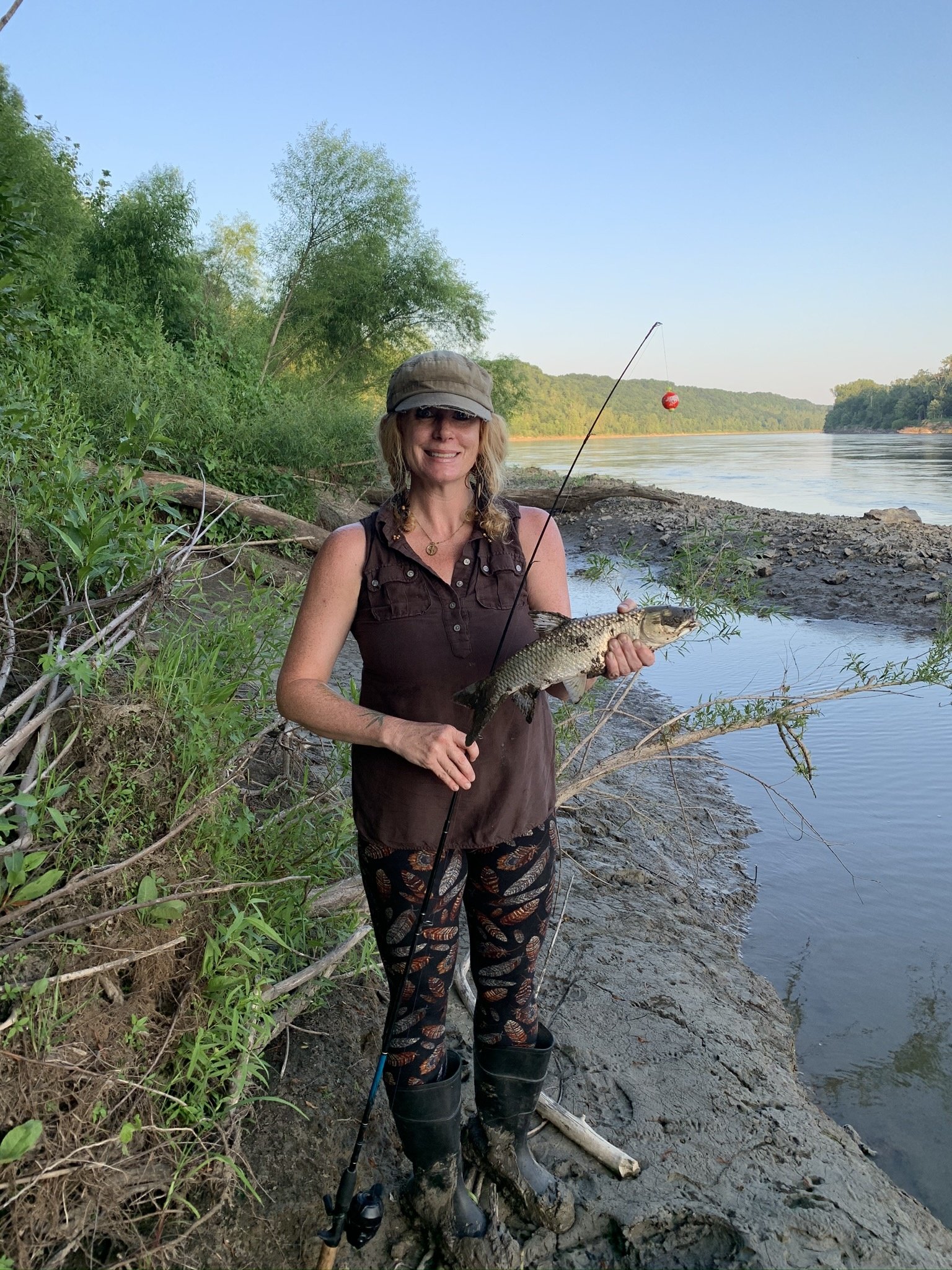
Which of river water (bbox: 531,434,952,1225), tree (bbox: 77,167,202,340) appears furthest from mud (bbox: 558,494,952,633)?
tree (bbox: 77,167,202,340)

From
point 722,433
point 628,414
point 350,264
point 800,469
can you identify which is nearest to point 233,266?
point 350,264

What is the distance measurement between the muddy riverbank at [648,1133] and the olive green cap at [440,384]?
2.09m

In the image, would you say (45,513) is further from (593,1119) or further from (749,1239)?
(749,1239)

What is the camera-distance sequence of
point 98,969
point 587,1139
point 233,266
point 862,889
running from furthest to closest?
point 233,266, point 862,889, point 587,1139, point 98,969

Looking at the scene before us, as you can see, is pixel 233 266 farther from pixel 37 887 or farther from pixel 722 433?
pixel 722 433

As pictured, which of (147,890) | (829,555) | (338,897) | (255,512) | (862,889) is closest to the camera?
(147,890)

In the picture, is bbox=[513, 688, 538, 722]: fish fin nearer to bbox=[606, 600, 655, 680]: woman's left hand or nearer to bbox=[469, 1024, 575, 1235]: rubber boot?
bbox=[606, 600, 655, 680]: woman's left hand

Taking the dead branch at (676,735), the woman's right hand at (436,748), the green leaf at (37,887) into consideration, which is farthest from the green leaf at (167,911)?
the dead branch at (676,735)

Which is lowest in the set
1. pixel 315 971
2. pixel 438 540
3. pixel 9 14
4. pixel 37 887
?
pixel 315 971

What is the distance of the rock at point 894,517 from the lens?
704 inches

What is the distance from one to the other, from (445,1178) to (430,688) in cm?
134

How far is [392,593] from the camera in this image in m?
2.25

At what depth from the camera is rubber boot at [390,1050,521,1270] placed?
232 centimetres

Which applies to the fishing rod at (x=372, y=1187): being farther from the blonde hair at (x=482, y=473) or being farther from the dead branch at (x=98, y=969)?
the dead branch at (x=98, y=969)
